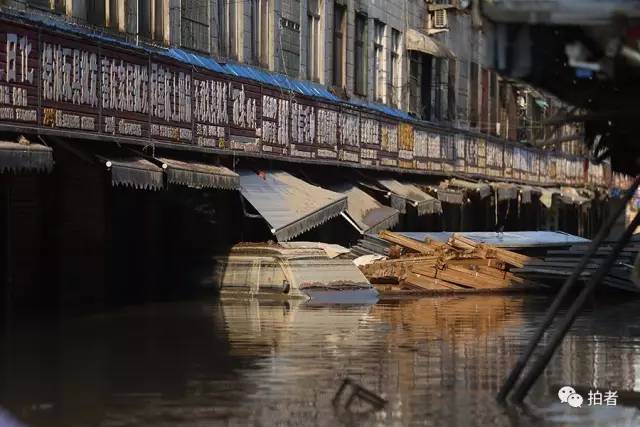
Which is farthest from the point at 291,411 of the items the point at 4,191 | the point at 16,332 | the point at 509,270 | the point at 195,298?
the point at 509,270

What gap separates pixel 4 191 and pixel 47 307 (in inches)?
84.9

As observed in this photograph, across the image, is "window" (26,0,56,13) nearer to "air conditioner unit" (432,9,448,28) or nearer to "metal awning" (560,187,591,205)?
"air conditioner unit" (432,9,448,28)

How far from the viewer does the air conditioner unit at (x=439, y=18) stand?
43.6 meters

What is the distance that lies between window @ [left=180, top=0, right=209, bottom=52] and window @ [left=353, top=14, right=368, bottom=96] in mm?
10564

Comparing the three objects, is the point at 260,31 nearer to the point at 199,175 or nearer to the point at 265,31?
the point at 265,31

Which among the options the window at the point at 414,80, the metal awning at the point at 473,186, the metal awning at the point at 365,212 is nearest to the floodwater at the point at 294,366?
the metal awning at the point at 365,212

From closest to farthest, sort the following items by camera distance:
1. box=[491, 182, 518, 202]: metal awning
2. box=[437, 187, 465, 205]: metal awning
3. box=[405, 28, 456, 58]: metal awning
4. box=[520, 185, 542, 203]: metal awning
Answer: box=[437, 187, 465, 205]: metal awning
box=[491, 182, 518, 202]: metal awning
box=[405, 28, 456, 58]: metal awning
box=[520, 185, 542, 203]: metal awning

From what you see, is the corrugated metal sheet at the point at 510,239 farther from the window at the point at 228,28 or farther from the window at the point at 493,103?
the window at the point at 493,103

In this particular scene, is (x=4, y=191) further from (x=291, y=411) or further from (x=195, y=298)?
(x=291, y=411)

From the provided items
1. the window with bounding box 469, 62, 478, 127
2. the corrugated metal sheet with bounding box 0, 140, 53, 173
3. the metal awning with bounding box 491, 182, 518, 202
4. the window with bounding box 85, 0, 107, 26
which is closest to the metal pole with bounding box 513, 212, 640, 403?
the corrugated metal sheet with bounding box 0, 140, 53, 173

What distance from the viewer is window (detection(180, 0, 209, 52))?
86.6 feet

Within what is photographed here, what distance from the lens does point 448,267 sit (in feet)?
85.5

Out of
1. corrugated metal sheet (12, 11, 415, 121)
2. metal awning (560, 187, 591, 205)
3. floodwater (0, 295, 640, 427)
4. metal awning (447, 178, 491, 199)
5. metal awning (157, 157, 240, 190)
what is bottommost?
floodwater (0, 295, 640, 427)

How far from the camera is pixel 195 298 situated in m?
23.4
